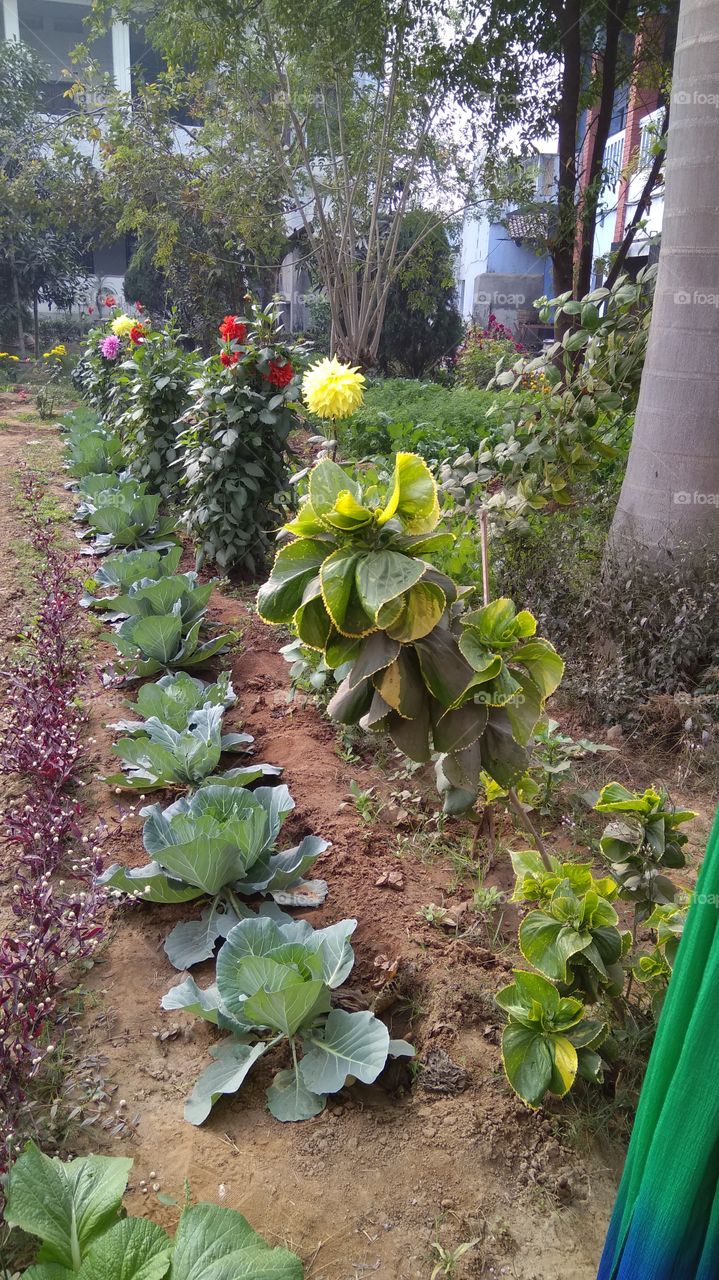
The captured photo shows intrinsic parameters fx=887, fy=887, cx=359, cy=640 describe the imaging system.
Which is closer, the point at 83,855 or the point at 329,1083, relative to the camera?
the point at 329,1083

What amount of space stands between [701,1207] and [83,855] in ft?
6.65

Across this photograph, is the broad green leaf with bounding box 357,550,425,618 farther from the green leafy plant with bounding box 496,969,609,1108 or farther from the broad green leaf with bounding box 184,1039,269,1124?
the broad green leaf with bounding box 184,1039,269,1124

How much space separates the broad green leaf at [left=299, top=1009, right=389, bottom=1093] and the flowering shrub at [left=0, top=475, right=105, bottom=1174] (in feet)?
1.74

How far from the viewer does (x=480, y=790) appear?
2.08 metres

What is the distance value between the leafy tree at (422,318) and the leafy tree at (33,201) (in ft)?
18.4

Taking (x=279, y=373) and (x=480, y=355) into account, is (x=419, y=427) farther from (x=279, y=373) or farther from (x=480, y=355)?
(x=480, y=355)

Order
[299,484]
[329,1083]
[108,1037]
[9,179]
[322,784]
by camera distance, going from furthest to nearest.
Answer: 1. [9,179]
2. [299,484]
3. [322,784]
4. [108,1037]
5. [329,1083]

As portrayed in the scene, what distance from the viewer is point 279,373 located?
4.84 meters

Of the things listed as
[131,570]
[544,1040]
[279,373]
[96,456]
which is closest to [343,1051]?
[544,1040]

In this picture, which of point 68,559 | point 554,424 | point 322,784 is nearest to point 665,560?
point 554,424

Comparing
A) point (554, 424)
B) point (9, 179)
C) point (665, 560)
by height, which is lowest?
point (665, 560)

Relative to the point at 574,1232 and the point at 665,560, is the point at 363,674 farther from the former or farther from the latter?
the point at 665,560

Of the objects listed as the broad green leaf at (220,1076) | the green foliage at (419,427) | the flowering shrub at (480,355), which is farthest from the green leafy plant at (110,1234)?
the flowering shrub at (480,355)

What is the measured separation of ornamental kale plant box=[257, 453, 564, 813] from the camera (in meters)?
1.59
